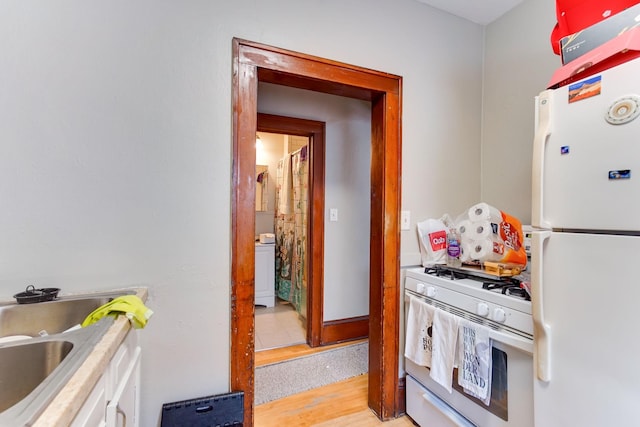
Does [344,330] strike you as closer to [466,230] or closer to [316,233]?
[316,233]

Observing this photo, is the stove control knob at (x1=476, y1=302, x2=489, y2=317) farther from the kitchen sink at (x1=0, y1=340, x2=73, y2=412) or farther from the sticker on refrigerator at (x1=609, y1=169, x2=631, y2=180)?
the kitchen sink at (x1=0, y1=340, x2=73, y2=412)

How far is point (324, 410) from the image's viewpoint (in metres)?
1.85

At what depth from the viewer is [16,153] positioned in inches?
43.7

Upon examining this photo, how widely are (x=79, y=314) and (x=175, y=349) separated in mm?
425

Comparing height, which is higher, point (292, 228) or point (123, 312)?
point (292, 228)

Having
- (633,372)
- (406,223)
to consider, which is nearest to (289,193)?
(406,223)

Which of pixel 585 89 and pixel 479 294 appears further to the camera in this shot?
pixel 479 294

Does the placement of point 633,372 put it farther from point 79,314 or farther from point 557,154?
point 79,314

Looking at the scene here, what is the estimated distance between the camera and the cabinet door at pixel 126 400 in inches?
31.6

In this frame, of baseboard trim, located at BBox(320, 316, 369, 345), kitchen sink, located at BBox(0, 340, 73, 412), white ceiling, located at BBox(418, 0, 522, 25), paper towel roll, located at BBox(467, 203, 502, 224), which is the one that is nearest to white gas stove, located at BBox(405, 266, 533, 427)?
paper towel roll, located at BBox(467, 203, 502, 224)

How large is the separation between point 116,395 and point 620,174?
1.65 m

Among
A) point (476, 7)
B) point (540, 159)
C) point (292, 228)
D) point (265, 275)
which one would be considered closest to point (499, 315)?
point (540, 159)

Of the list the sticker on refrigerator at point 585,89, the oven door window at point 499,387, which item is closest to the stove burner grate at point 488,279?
the oven door window at point 499,387

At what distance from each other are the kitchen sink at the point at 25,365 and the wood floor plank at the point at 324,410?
1.35m
